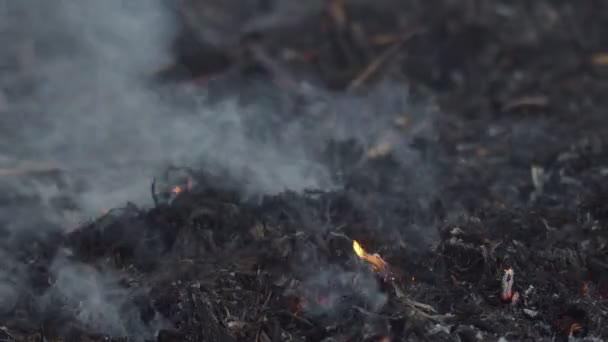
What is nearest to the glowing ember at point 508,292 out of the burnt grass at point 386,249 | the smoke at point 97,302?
the burnt grass at point 386,249

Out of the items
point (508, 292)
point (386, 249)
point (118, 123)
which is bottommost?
point (508, 292)

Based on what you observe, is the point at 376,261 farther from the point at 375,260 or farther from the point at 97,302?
the point at 97,302

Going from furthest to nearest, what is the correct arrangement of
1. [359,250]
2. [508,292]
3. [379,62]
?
[379,62] < [359,250] < [508,292]

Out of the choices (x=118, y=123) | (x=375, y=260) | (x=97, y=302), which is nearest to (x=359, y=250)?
(x=375, y=260)

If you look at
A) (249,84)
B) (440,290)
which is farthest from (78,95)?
(440,290)

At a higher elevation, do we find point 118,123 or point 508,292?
point 118,123

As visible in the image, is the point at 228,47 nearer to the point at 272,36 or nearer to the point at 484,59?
the point at 272,36
